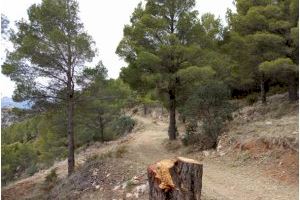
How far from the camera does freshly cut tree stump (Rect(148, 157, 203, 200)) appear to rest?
5.43m

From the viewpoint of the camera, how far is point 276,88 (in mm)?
29969

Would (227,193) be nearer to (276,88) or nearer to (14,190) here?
(14,190)

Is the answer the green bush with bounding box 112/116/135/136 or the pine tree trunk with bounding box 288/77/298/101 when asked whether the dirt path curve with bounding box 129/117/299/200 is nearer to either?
the pine tree trunk with bounding box 288/77/298/101

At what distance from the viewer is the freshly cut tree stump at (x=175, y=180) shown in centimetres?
543

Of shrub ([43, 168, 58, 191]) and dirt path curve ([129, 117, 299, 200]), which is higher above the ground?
dirt path curve ([129, 117, 299, 200])

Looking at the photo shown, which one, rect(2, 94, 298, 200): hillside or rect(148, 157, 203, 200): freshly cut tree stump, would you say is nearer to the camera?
rect(148, 157, 203, 200): freshly cut tree stump

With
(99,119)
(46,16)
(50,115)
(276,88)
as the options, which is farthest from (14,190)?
(276,88)

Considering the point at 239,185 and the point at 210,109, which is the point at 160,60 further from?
the point at 239,185

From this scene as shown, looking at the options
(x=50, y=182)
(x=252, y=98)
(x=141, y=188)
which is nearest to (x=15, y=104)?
(x=50, y=182)

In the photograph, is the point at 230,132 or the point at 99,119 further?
the point at 99,119

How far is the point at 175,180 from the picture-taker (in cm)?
557

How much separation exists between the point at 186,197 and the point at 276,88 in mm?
25998

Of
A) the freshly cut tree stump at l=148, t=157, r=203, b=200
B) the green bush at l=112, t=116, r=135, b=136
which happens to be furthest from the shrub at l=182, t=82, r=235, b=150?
the green bush at l=112, t=116, r=135, b=136

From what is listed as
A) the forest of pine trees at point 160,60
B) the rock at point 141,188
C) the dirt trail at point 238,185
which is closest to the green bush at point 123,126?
the forest of pine trees at point 160,60
